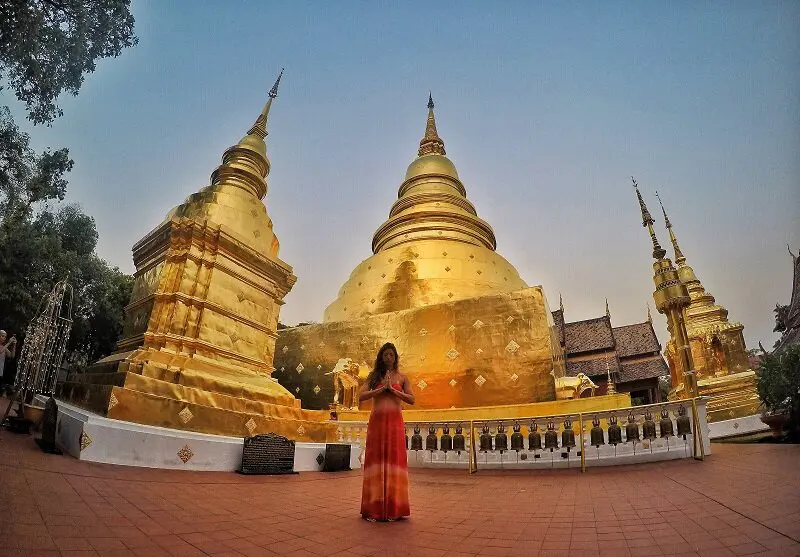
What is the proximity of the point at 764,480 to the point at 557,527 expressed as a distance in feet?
10.7

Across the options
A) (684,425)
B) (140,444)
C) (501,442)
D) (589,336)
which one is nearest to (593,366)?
(589,336)

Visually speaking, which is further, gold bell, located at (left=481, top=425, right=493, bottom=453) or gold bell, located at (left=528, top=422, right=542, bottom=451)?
gold bell, located at (left=481, top=425, right=493, bottom=453)

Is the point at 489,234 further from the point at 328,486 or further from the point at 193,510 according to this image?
the point at 193,510

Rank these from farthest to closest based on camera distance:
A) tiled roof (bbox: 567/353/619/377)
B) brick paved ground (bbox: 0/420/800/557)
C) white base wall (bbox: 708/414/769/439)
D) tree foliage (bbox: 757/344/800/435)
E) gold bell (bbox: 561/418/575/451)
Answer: tiled roof (bbox: 567/353/619/377) → white base wall (bbox: 708/414/769/439) → tree foliage (bbox: 757/344/800/435) → gold bell (bbox: 561/418/575/451) → brick paved ground (bbox: 0/420/800/557)

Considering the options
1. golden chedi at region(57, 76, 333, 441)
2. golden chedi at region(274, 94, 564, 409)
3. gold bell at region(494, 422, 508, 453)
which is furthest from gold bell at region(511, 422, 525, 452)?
golden chedi at region(57, 76, 333, 441)

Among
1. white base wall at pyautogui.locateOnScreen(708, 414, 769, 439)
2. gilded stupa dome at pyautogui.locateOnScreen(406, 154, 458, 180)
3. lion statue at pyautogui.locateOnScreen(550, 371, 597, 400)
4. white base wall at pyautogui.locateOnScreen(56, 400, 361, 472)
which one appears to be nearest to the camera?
white base wall at pyautogui.locateOnScreen(56, 400, 361, 472)

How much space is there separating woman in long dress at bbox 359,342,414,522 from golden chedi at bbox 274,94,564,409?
882 centimetres

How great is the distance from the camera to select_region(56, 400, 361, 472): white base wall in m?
4.98

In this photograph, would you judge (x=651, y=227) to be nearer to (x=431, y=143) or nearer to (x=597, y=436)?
(x=597, y=436)

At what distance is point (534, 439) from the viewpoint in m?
8.66

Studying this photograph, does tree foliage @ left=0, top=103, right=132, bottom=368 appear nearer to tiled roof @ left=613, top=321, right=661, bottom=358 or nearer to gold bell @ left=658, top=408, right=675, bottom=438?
gold bell @ left=658, top=408, right=675, bottom=438

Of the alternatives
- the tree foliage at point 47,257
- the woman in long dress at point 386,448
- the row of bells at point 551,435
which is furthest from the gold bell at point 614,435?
the tree foliage at point 47,257

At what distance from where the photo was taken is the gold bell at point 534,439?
8609 millimetres

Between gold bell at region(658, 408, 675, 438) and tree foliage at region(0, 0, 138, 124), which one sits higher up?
tree foliage at region(0, 0, 138, 124)
